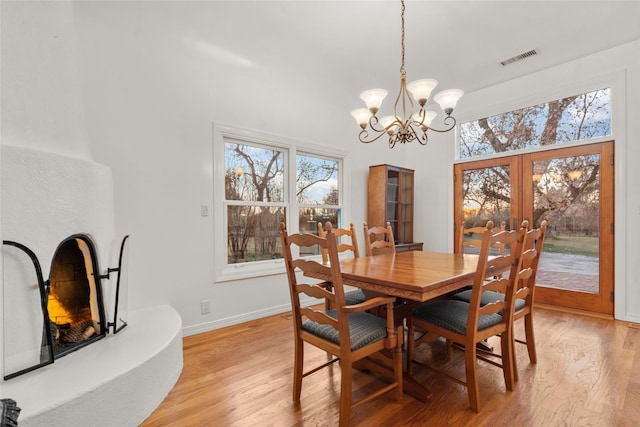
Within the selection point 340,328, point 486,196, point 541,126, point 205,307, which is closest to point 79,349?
point 205,307

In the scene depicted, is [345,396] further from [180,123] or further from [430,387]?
[180,123]

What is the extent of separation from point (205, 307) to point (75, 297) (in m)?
1.17

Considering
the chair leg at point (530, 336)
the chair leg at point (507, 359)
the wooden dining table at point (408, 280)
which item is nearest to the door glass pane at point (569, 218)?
the chair leg at point (530, 336)

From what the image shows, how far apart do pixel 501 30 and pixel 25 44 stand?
3.49 metres

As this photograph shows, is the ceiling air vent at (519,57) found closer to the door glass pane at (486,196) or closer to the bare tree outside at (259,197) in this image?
the door glass pane at (486,196)

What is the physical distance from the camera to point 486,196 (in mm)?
4223

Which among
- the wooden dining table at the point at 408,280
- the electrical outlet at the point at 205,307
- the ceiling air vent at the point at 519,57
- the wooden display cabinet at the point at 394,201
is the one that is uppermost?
the ceiling air vent at the point at 519,57

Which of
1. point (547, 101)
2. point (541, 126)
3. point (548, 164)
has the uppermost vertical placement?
point (547, 101)

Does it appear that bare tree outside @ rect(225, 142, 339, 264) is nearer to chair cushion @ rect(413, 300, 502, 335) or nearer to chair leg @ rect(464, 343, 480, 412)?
chair cushion @ rect(413, 300, 502, 335)

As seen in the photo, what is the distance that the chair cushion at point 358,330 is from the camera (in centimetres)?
159

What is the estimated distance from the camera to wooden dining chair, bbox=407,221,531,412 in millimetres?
1685

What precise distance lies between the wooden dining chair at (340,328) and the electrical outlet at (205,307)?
151 centimetres

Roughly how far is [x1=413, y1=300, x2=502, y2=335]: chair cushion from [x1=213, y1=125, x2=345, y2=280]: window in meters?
1.92

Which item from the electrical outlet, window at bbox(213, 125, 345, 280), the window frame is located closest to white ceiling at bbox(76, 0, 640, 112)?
the window frame
